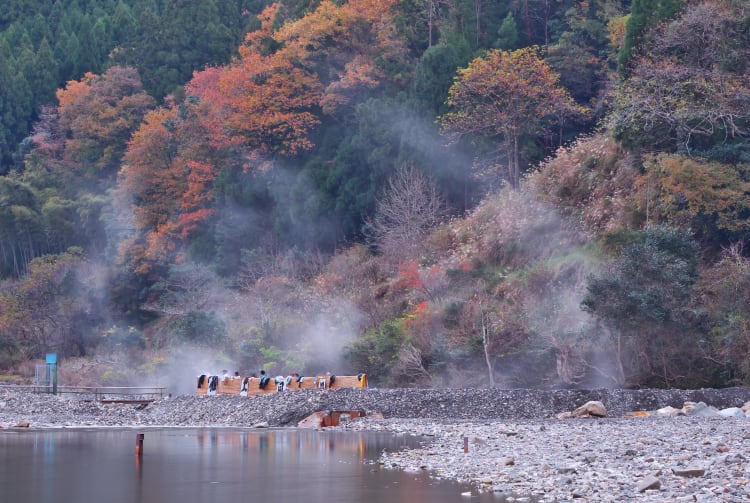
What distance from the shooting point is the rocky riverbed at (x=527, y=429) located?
51.3 feet

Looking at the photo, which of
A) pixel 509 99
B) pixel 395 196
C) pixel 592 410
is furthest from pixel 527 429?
pixel 395 196

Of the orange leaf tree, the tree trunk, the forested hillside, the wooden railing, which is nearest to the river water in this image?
the tree trunk

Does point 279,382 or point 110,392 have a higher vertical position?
point 110,392

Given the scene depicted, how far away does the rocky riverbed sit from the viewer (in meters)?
15.6

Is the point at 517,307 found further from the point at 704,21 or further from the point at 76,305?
the point at 76,305

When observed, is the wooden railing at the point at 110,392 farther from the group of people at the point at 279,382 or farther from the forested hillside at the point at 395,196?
the group of people at the point at 279,382

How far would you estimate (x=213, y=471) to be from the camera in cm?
2044

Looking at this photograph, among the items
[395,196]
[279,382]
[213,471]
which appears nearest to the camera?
[213,471]

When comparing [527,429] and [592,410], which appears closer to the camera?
[527,429]

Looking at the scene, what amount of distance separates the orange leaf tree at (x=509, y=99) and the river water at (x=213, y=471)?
21.4 m

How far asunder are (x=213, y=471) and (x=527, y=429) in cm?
881

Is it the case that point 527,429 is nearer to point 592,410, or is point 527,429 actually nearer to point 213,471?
point 592,410

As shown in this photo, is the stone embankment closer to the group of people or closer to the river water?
the group of people

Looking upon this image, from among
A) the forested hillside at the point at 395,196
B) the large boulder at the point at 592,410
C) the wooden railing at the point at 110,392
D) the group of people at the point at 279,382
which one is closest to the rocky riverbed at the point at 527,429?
the large boulder at the point at 592,410
